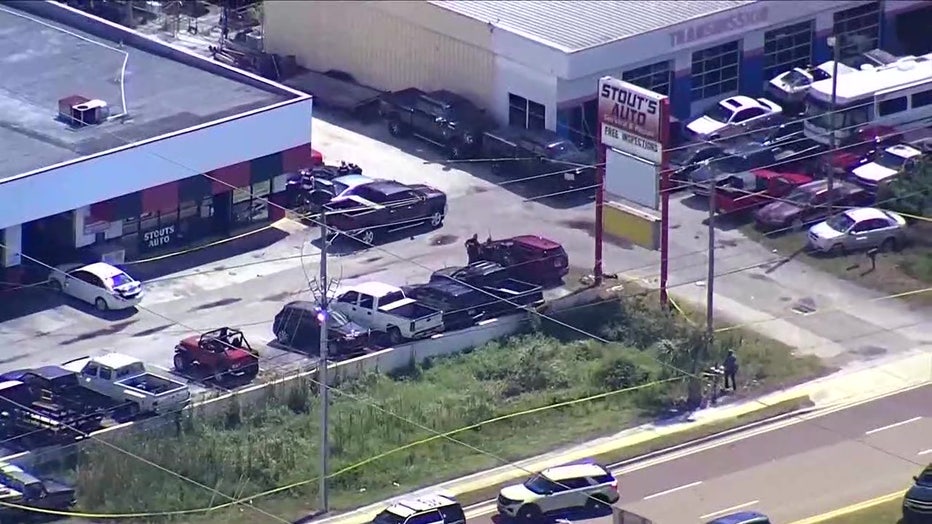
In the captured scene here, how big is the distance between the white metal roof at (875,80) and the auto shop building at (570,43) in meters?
2.80

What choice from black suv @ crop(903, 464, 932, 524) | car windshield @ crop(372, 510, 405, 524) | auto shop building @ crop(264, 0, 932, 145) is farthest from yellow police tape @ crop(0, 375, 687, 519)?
auto shop building @ crop(264, 0, 932, 145)

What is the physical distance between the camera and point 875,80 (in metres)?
53.1

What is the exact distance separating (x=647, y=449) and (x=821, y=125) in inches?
607

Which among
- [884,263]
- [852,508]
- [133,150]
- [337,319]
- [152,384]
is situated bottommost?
[884,263]

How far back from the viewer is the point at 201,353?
4138cm

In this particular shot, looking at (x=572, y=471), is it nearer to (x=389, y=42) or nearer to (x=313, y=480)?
(x=313, y=480)

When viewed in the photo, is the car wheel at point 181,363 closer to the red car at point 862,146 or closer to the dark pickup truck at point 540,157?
the dark pickup truck at point 540,157

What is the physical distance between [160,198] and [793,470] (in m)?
15.1

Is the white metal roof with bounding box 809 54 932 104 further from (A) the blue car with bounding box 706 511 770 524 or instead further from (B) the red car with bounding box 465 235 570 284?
(A) the blue car with bounding box 706 511 770 524

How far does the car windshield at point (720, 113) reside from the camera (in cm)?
5347

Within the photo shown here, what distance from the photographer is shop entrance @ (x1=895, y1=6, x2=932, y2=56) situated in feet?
194

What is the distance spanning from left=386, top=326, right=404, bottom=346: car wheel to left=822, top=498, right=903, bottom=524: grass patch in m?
9.75

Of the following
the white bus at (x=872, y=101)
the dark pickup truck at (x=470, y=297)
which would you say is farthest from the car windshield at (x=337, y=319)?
the white bus at (x=872, y=101)

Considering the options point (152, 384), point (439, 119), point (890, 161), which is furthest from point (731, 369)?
point (439, 119)
